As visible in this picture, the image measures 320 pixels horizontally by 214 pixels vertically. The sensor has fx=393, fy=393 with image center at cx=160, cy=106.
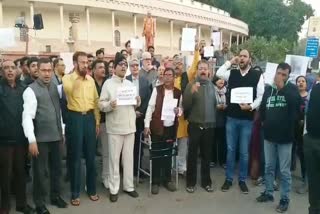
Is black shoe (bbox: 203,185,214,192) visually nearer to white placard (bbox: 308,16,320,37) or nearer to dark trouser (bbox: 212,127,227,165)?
dark trouser (bbox: 212,127,227,165)

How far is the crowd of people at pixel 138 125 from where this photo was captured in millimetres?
5430

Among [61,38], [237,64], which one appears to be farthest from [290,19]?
[237,64]

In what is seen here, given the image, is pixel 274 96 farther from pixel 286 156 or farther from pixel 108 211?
pixel 108 211

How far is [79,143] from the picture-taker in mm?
5820

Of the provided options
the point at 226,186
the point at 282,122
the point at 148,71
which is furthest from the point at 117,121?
the point at 282,122

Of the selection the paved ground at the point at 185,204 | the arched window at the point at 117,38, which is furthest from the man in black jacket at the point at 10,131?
the arched window at the point at 117,38

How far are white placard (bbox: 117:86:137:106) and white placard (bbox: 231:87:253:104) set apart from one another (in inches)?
64.3

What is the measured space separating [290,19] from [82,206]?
66399mm

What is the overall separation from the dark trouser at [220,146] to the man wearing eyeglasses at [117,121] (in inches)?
89.4

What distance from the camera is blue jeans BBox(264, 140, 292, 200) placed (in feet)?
18.6

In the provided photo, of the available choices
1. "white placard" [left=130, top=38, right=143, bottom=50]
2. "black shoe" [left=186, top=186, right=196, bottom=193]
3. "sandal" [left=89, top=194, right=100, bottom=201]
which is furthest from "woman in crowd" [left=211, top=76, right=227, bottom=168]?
"white placard" [left=130, top=38, right=143, bottom=50]

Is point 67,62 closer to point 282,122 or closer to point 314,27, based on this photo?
point 282,122

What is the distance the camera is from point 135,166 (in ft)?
23.6

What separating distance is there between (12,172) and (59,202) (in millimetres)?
818
